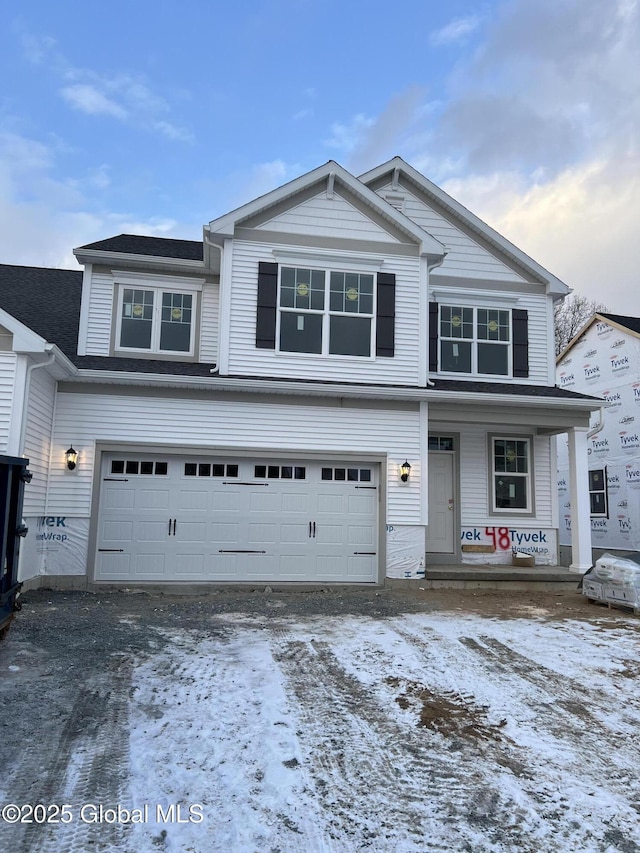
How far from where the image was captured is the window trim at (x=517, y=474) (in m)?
11.7

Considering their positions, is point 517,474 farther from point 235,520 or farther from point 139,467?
point 139,467

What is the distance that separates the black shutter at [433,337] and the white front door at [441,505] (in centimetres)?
186

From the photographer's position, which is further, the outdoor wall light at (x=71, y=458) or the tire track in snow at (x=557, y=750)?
the outdoor wall light at (x=71, y=458)

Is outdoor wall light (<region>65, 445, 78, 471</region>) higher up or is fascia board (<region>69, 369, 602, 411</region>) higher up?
fascia board (<region>69, 369, 602, 411</region>)

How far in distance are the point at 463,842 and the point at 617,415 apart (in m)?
15.9

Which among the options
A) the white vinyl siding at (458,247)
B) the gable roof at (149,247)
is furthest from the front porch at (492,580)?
the gable roof at (149,247)

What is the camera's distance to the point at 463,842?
273cm

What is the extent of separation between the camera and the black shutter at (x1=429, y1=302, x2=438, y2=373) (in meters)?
11.8

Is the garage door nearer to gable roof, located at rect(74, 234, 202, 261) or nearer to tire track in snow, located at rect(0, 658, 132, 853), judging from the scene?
gable roof, located at rect(74, 234, 202, 261)

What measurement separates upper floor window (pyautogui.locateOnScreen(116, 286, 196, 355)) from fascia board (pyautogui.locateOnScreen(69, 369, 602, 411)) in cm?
158

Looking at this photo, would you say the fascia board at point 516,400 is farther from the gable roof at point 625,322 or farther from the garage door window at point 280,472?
the gable roof at point 625,322

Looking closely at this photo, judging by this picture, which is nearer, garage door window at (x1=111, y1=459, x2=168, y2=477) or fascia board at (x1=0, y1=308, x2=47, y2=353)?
fascia board at (x1=0, y1=308, x2=47, y2=353)

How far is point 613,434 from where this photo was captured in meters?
16.5

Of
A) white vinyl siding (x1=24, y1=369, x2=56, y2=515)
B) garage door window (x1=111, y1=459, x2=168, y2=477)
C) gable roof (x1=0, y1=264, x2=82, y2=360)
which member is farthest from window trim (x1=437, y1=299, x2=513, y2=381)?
white vinyl siding (x1=24, y1=369, x2=56, y2=515)
